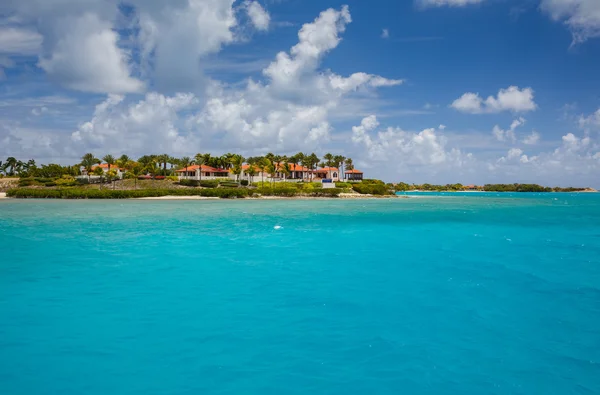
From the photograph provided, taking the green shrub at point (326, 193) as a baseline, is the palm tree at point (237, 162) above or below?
above

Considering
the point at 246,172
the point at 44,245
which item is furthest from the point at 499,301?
the point at 246,172

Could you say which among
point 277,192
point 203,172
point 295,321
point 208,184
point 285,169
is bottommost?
point 295,321

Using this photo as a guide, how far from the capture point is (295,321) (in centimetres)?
1509

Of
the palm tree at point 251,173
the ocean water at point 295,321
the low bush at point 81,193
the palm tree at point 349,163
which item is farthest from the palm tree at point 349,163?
the ocean water at point 295,321

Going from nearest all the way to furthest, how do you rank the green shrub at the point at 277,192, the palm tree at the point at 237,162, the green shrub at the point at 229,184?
1. the green shrub at the point at 277,192
2. the green shrub at the point at 229,184
3. the palm tree at the point at 237,162

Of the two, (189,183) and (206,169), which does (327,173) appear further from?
(189,183)

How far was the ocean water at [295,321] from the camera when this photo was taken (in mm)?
10781

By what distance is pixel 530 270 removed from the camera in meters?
24.6

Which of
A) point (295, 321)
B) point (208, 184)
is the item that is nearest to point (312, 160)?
point (208, 184)

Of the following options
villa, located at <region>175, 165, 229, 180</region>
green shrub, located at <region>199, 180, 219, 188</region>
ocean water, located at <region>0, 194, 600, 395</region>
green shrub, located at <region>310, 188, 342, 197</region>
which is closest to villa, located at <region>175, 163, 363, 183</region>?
villa, located at <region>175, 165, 229, 180</region>

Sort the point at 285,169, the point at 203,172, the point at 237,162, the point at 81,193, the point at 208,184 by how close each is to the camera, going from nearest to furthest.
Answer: the point at 81,193 < the point at 208,184 < the point at 237,162 < the point at 203,172 < the point at 285,169

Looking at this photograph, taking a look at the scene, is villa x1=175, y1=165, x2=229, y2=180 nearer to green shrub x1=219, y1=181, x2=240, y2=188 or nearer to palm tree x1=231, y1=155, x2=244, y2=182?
green shrub x1=219, y1=181, x2=240, y2=188

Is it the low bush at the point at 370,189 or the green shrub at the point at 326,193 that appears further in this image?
the low bush at the point at 370,189

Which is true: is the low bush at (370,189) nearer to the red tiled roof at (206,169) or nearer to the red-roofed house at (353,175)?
the red-roofed house at (353,175)
